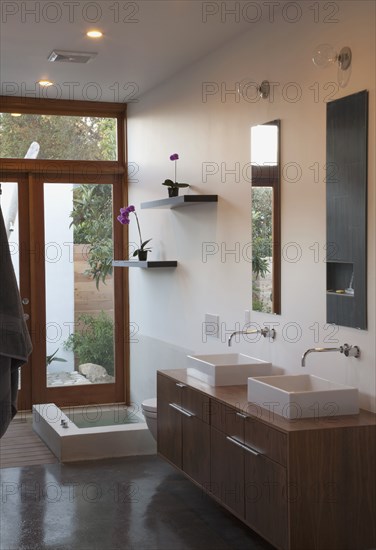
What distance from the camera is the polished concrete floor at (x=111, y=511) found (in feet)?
12.6

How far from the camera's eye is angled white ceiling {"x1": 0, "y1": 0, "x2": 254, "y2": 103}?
13.7 feet

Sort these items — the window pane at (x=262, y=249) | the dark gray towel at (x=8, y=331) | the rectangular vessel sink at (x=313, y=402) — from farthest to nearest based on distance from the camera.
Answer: the window pane at (x=262, y=249), the rectangular vessel sink at (x=313, y=402), the dark gray towel at (x=8, y=331)

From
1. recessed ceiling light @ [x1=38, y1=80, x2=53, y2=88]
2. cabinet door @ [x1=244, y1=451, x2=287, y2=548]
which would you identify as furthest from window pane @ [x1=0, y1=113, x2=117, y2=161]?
cabinet door @ [x1=244, y1=451, x2=287, y2=548]

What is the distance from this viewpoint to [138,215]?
660 centimetres

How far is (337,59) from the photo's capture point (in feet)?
12.1

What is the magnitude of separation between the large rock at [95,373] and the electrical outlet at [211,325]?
2.00 meters

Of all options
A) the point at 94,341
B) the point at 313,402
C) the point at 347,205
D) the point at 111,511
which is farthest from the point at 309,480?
the point at 94,341

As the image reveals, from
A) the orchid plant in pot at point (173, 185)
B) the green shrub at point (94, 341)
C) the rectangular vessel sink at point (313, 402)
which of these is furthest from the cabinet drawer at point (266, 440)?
the green shrub at point (94, 341)

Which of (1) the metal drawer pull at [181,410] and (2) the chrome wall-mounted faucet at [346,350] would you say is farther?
(1) the metal drawer pull at [181,410]

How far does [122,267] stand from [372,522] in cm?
411

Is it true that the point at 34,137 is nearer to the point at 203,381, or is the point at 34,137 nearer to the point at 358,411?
the point at 203,381

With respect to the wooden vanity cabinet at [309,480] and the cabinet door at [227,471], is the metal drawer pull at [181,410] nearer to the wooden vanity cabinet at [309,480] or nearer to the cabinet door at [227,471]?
the cabinet door at [227,471]

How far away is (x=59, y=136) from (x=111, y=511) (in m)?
3.62

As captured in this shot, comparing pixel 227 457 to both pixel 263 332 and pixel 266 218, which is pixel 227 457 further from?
pixel 266 218
